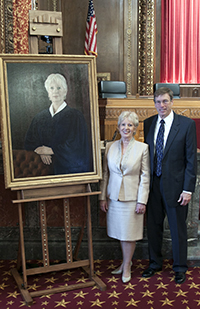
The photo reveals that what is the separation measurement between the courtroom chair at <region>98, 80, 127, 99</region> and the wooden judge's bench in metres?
0.52

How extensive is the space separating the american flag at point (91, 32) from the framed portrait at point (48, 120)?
5.30 m

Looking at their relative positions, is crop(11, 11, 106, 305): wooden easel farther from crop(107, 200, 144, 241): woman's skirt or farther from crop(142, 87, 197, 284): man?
crop(142, 87, 197, 284): man

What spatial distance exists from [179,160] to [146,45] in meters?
6.14

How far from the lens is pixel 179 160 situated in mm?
2807

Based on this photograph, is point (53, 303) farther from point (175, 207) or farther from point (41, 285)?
point (175, 207)

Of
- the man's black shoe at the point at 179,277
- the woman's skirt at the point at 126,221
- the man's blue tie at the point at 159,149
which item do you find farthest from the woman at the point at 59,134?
the man's black shoe at the point at 179,277

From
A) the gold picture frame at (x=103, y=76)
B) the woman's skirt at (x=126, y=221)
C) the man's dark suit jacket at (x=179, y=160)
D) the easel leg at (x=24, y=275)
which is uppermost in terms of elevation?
the gold picture frame at (x=103, y=76)

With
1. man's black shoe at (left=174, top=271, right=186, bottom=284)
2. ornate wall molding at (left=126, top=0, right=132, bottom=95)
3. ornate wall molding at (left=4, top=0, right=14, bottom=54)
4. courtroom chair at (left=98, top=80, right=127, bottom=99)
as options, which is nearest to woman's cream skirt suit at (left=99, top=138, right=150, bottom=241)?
man's black shoe at (left=174, top=271, right=186, bottom=284)

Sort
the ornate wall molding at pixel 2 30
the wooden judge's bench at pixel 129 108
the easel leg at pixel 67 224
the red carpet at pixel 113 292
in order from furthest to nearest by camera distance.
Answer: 1. the wooden judge's bench at pixel 129 108
2. the ornate wall molding at pixel 2 30
3. the easel leg at pixel 67 224
4. the red carpet at pixel 113 292

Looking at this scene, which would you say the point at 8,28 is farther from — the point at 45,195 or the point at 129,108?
the point at 45,195

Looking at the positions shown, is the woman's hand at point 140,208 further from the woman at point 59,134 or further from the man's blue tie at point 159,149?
the woman at point 59,134

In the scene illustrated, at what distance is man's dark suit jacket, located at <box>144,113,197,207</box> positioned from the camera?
9.08ft

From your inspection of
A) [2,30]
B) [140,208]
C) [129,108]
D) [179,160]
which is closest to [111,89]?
[129,108]

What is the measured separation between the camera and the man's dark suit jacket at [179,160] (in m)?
2.77
